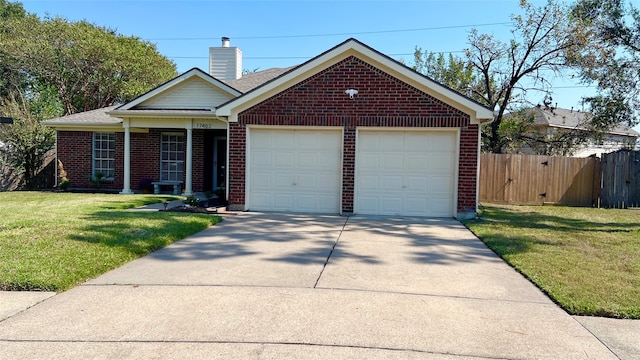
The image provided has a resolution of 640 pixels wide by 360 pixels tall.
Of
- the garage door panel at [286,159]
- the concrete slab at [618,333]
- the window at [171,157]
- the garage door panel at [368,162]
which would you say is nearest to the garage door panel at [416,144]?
the garage door panel at [368,162]

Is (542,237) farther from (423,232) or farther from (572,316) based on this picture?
(572,316)

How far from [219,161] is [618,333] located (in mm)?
15039

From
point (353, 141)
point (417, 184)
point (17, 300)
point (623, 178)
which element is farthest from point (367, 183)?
point (623, 178)

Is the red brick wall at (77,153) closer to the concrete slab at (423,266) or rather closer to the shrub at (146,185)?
the shrub at (146,185)

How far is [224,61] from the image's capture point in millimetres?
19172

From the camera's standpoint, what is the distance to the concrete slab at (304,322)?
3.63 m

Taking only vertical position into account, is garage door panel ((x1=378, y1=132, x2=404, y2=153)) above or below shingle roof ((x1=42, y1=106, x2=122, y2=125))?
below

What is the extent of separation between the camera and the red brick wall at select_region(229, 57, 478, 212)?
1109 centimetres

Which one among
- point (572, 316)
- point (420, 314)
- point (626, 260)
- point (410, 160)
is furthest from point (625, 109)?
point (420, 314)

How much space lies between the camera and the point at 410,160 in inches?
452

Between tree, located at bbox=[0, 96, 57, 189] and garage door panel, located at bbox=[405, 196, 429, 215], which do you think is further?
tree, located at bbox=[0, 96, 57, 189]

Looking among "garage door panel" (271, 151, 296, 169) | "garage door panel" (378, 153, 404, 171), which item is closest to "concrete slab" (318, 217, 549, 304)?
"garage door panel" (378, 153, 404, 171)

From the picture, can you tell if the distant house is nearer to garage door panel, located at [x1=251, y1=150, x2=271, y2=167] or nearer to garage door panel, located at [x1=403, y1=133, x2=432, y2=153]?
garage door panel, located at [x1=403, y1=133, x2=432, y2=153]

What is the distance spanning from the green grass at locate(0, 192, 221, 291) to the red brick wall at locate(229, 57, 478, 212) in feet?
10.0
